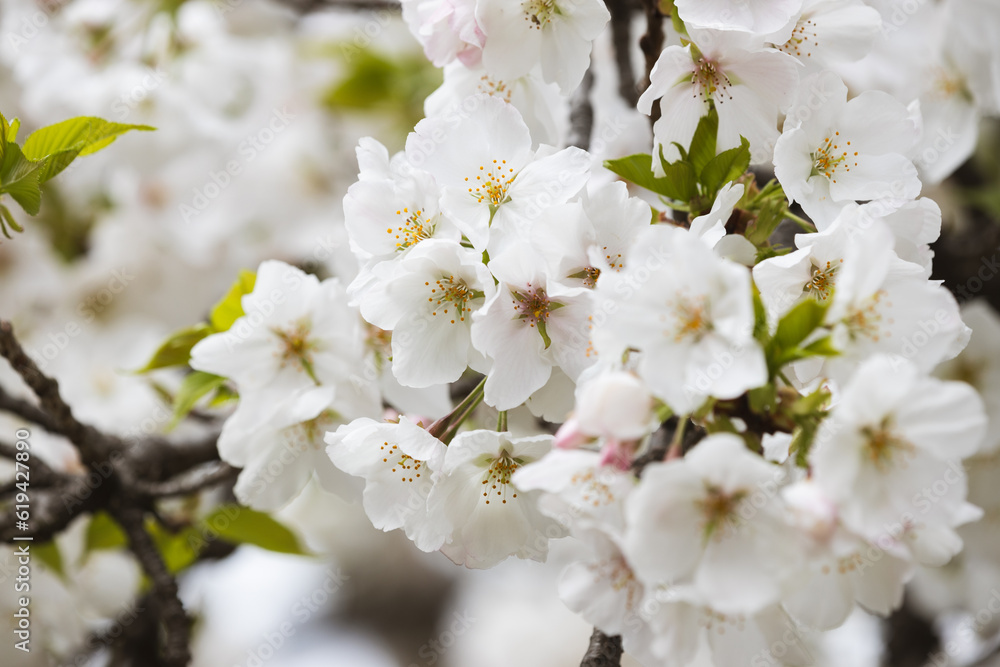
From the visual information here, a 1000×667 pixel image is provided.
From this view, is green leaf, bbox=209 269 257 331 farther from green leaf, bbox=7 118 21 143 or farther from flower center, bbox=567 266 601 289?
flower center, bbox=567 266 601 289

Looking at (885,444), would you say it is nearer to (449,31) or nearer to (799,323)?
(799,323)

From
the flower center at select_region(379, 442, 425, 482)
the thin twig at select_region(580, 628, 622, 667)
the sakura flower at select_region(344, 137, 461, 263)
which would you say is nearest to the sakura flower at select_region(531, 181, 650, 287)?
the sakura flower at select_region(344, 137, 461, 263)

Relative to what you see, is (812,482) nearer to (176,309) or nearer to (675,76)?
(675,76)

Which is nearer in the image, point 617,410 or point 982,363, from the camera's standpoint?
point 617,410

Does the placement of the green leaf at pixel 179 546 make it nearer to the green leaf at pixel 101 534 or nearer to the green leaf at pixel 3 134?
the green leaf at pixel 101 534

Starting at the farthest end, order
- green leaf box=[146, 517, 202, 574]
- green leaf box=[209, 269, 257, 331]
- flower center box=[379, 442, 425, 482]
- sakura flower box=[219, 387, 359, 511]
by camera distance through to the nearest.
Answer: green leaf box=[146, 517, 202, 574], green leaf box=[209, 269, 257, 331], sakura flower box=[219, 387, 359, 511], flower center box=[379, 442, 425, 482]

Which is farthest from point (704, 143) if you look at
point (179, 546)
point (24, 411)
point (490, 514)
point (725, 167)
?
point (179, 546)
